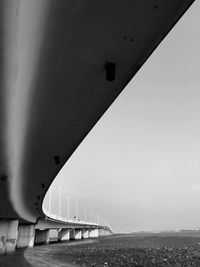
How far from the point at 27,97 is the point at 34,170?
38.7ft

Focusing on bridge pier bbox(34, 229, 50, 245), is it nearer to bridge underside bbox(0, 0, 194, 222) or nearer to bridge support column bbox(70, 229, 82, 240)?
bridge support column bbox(70, 229, 82, 240)

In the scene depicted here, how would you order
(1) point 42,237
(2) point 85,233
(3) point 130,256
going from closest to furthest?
1. (3) point 130,256
2. (1) point 42,237
3. (2) point 85,233

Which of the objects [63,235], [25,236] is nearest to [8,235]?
[25,236]

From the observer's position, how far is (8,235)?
55250 mm

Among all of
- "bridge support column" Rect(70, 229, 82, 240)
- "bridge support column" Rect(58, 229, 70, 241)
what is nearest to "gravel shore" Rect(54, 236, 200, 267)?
"bridge support column" Rect(58, 229, 70, 241)

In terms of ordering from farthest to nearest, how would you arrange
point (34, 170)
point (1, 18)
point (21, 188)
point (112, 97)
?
point (21, 188), point (34, 170), point (112, 97), point (1, 18)

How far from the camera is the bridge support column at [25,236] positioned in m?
74.0

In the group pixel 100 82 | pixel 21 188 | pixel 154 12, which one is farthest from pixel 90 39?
pixel 21 188

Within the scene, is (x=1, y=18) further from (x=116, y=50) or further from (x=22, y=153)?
(x=22, y=153)

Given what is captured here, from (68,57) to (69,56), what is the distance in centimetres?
6

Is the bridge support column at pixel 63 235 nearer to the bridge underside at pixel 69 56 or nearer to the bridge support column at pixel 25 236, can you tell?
the bridge support column at pixel 25 236

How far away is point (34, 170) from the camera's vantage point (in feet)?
71.7

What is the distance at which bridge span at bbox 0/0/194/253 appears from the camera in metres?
6.51

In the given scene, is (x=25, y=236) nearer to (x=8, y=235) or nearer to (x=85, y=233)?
(x=8, y=235)
